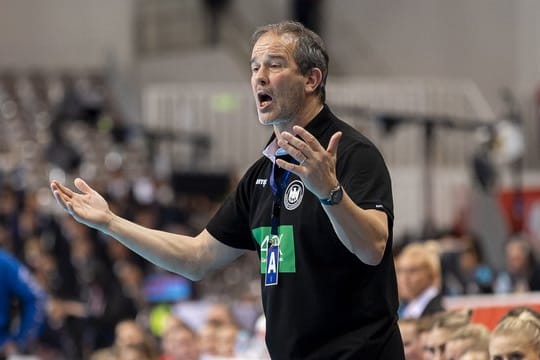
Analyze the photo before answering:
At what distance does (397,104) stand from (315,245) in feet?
48.0

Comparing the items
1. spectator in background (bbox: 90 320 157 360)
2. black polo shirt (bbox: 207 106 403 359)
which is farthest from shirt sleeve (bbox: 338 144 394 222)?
spectator in background (bbox: 90 320 157 360)

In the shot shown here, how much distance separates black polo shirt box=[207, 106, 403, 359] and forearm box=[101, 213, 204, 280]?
1.54ft

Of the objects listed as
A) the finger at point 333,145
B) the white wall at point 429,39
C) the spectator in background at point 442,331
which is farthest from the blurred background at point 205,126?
the finger at point 333,145

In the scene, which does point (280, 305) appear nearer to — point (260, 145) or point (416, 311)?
point (416, 311)

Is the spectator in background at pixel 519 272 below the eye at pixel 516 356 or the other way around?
below

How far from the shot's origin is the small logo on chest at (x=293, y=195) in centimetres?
352

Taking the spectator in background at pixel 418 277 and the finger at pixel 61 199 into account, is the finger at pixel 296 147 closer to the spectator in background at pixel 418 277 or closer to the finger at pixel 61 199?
the finger at pixel 61 199

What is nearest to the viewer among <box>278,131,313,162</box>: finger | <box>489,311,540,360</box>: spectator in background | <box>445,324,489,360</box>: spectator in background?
<box>278,131,313,162</box>: finger

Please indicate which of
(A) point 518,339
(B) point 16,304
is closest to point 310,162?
(A) point 518,339

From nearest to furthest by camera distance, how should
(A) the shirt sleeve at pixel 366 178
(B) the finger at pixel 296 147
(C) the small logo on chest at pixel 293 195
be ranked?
1. (B) the finger at pixel 296 147
2. (A) the shirt sleeve at pixel 366 178
3. (C) the small logo on chest at pixel 293 195

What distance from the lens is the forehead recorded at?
11.7 feet

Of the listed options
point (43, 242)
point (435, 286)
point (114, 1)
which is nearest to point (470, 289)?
point (435, 286)

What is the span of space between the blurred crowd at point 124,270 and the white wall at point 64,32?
3.22ft

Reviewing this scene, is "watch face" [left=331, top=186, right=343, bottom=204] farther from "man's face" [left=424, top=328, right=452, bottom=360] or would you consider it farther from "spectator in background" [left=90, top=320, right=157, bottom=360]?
"spectator in background" [left=90, top=320, right=157, bottom=360]
